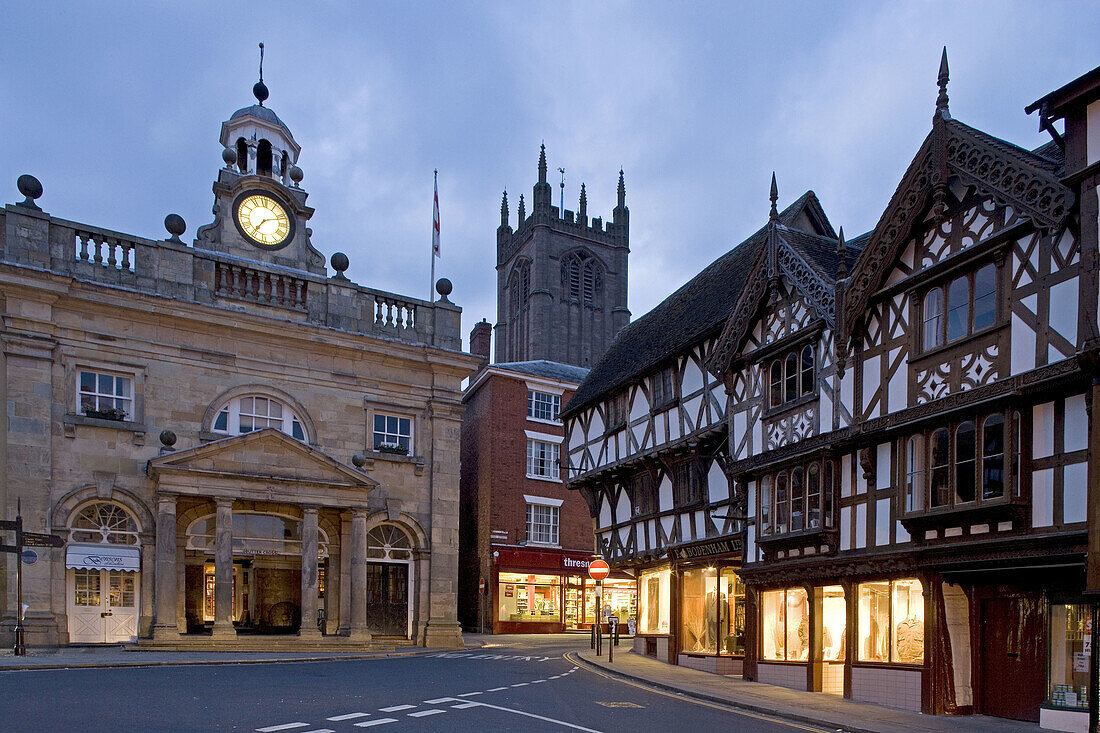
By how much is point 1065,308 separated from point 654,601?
1829 cm

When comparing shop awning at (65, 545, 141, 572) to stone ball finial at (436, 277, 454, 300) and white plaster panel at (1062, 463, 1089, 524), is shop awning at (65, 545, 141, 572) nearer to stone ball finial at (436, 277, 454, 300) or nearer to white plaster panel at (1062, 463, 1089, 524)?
stone ball finial at (436, 277, 454, 300)

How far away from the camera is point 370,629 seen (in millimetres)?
30719

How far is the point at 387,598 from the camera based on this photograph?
3145cm

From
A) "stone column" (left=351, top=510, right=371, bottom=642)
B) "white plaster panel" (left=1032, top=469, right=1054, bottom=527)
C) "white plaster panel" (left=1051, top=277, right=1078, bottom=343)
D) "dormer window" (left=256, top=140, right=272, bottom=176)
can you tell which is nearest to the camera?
"white plaster panel" (left=1051, top=277, right=1078, bottom=343)

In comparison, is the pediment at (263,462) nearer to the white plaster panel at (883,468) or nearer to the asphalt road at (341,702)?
the asphalt road at (341,702)

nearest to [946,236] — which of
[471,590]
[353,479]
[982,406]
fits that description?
[982,406]

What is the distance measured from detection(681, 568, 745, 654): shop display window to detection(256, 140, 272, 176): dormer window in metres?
19.5

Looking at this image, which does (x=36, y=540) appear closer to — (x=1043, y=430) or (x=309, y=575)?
(x=309, y=575)

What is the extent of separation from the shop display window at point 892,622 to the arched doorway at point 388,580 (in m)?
17.6

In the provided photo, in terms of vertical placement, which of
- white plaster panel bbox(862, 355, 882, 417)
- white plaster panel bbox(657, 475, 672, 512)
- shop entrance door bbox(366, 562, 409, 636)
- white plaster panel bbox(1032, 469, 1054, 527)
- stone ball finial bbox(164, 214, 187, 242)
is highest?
stone ball finial bbox(164, 214, 187, 242)

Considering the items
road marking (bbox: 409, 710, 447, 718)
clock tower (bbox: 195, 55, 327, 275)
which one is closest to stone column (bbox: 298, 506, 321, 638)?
clock tower (bbox: 195, 55, 327, 275)

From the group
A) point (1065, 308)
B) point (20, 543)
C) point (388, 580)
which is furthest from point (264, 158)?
point (1065, 308)

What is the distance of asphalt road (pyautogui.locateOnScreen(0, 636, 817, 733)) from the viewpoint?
471 inches

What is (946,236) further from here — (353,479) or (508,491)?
(508,491)
